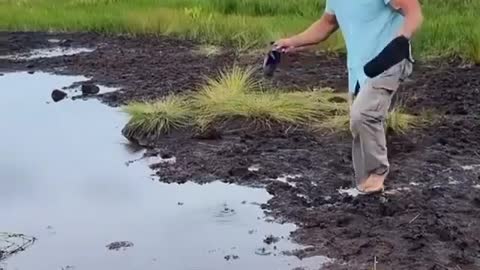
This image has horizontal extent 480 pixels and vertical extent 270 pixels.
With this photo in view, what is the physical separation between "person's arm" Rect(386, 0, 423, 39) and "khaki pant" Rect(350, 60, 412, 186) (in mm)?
255

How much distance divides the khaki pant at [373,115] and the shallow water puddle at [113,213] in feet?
2.34

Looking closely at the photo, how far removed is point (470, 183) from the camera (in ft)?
21.6

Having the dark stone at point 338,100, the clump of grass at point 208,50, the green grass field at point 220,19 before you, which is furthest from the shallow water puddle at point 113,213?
the green grass field at point 220,19

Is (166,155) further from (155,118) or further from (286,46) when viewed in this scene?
(286,46)

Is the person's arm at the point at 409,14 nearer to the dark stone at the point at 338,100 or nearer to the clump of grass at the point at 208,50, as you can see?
the dark stone at the point at 338,100

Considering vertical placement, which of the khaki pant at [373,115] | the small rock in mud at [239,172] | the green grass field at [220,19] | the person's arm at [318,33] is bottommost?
the green grass field at [220,19]

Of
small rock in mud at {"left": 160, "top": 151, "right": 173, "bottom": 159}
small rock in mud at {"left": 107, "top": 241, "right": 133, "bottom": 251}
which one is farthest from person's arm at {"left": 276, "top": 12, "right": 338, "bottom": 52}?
small rock in mud at {"left": 160, "top": 151, "right": 173, "bottom": 159}

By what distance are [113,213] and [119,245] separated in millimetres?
685

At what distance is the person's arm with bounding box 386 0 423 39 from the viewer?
5633 mm

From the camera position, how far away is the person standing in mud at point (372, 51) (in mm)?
5758

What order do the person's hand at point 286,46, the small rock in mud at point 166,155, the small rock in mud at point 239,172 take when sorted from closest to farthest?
1. the person's hand at point 286,46
2. the small rock in mud at point 239,172
3. the small rock in mud at point 166,155

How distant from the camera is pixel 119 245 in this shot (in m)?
5.71

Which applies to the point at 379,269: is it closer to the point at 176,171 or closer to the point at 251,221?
the point at 251,221

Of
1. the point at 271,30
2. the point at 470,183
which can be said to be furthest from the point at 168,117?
the point at 271,30
